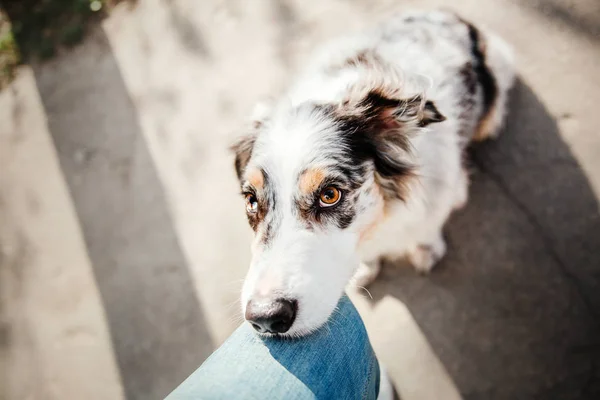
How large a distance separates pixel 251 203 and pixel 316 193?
0.37m

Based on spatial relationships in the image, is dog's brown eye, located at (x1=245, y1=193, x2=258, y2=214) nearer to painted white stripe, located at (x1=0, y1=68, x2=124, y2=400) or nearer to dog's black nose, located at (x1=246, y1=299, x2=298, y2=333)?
dog's black nose, located at (x1=246, y1=299, x2=298, y2=333)

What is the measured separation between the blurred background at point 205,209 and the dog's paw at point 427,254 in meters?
0.08

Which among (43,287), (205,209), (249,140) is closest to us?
(249,140)

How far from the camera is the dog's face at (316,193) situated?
151cm

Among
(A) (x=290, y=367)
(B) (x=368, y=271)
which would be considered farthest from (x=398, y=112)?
(B) (x=368, y=271)

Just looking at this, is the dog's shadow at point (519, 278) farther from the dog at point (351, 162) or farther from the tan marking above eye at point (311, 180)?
the tan marking above eye at point (311, 180)

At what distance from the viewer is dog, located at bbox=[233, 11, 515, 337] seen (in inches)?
61.8

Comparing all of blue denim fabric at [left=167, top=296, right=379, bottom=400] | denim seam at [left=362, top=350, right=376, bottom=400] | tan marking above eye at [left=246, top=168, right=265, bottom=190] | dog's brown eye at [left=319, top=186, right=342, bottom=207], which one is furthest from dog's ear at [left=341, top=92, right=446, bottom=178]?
denim seam at [left=362, top=350, right=376, bottom=400]

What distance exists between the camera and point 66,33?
14.8 feet

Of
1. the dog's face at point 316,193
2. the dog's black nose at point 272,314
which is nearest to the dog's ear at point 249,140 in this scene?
the dog's face at point 316,193

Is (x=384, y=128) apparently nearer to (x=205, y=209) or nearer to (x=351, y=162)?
(x=351, y=162)

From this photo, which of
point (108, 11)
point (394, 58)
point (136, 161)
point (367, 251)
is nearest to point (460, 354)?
point (367, 251)

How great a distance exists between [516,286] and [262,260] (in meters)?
1.94

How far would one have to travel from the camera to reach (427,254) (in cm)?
262
